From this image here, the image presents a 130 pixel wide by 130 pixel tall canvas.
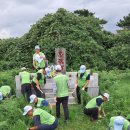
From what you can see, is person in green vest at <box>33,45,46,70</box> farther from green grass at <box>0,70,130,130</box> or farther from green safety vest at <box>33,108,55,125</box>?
green safety vest at <box>33,108,55,125</box>

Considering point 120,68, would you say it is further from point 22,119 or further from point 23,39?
point 22,119

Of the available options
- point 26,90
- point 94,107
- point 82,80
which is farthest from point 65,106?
point 26,90

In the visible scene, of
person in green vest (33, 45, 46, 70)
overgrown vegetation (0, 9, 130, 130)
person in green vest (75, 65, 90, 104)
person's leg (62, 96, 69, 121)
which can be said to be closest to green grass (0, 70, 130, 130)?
person's leg (62, 96, 69, 121)

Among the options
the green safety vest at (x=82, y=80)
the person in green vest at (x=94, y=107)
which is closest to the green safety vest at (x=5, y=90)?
the green safety vest at (x=82, y=80)

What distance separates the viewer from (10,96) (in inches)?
795

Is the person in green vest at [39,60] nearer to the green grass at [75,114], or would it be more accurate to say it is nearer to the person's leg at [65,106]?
the green grass at [75,114]

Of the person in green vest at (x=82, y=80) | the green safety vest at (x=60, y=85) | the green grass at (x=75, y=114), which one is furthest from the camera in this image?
the person in green vest at (x=82, y=80)

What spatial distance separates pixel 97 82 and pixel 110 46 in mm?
12064

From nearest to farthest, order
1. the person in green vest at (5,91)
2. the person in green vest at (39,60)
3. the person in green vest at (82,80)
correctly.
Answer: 1. the person in green vest at (82,80)
2. the person in green vest at (5,91)
3. the person in green vest at (39,60)

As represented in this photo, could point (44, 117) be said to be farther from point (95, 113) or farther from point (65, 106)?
point (95, 113)

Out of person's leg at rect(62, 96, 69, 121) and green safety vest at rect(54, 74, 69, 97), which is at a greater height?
green safety vest at rect(54, 74, 69, 97)

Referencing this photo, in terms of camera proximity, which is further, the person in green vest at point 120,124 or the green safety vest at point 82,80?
the green safety vest at point 82,80

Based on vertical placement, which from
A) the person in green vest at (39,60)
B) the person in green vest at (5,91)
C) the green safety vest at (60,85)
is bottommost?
Answer: the person in green vest at (5,91)

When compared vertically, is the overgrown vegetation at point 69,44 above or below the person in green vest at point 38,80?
above
